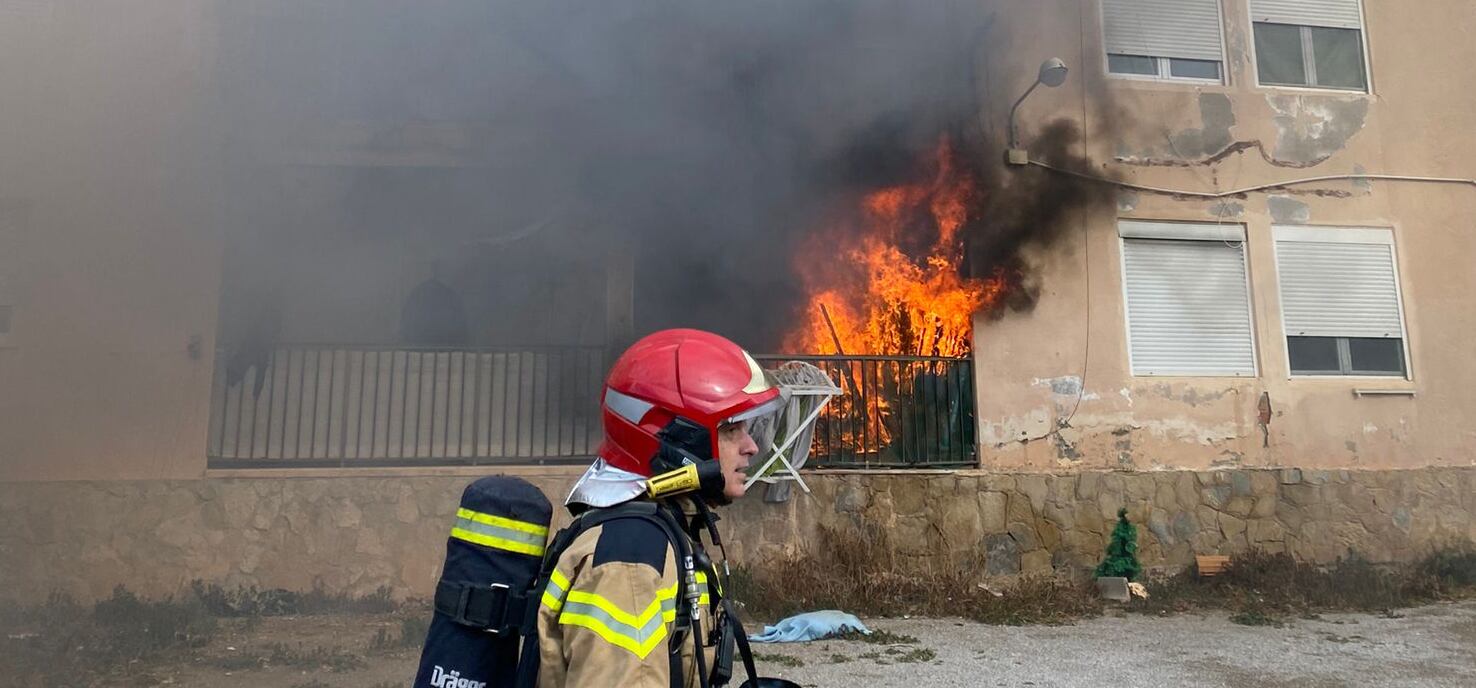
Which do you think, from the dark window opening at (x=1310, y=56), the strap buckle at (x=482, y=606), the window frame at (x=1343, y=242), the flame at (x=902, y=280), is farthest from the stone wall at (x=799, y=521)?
the strap buckle at (x=482, y=606)

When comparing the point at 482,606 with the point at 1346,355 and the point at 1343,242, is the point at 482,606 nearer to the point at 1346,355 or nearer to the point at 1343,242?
the point at 1346,355

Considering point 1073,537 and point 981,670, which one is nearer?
point 981,670

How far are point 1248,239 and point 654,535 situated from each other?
807 cm

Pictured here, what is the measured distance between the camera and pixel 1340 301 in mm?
7684

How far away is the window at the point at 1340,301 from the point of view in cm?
762

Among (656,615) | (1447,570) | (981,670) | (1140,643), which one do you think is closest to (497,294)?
(981,670)

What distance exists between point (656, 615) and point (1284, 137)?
8785 millimetres

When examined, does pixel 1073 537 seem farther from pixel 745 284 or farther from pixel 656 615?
pixel 656 615

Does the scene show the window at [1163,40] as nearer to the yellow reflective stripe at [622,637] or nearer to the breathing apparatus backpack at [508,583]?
the breathing apparatus backpack at [508,583]

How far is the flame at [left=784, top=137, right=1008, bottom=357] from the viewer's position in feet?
24.7

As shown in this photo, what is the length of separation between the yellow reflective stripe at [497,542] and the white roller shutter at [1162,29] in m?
8.15

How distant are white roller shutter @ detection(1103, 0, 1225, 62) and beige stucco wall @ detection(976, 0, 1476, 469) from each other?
0.16 metres

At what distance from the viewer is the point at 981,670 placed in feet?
16.0

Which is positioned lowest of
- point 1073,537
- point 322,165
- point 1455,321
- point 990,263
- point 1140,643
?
point 1140,643
